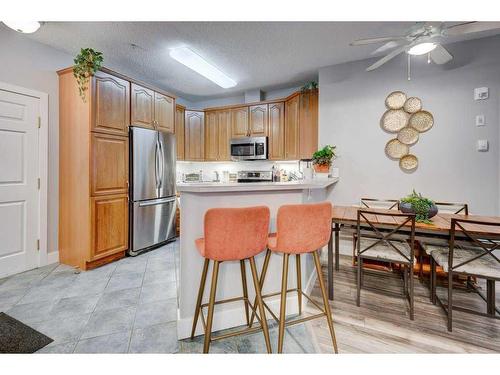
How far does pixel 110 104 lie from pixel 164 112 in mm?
868

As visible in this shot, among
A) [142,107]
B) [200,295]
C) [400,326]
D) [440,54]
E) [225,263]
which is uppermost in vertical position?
[440,54]

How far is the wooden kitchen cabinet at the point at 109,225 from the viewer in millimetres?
2801

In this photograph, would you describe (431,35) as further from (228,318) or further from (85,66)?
(85,66)

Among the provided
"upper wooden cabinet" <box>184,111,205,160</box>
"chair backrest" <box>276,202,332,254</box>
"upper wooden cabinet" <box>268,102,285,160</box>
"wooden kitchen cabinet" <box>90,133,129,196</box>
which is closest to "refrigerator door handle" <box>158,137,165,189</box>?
"wooden kitchen cabinet" <box>90,133,129,196</box>

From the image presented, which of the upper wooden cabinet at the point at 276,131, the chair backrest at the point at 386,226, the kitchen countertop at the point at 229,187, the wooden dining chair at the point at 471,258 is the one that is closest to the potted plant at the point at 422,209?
the chair backrest at the point at 386,226

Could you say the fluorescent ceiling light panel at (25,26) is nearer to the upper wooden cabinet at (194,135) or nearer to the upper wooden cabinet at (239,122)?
the upper wooden cabinet at (194,135)

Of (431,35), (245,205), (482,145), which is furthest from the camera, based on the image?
(482,145)

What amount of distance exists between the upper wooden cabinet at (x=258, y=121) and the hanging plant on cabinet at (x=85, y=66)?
8.49 ft

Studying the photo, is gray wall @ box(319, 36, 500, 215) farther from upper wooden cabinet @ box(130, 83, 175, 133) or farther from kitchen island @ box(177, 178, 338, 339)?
upper wooden cabinet @ box(130, 83, 175, 133)

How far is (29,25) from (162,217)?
260 cm

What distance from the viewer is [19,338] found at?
5.37ft

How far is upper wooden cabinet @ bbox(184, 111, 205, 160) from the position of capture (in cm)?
482

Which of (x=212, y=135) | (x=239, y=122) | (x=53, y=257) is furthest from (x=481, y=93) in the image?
(x=53, y=257)
